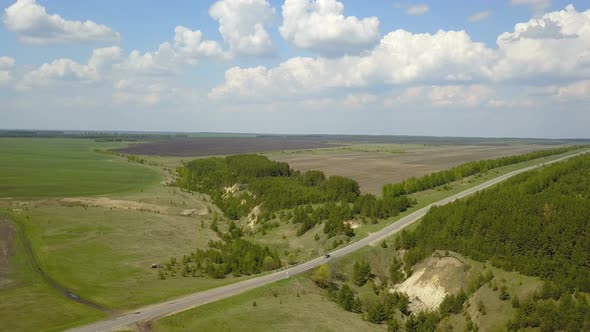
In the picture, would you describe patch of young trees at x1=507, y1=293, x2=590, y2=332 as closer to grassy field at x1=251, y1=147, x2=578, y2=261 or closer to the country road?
the country road

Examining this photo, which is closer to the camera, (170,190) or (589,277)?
(589,277)

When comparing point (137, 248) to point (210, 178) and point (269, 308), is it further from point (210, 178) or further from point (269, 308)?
point (210, 178)

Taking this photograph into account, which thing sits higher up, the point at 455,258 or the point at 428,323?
the point at 455,258

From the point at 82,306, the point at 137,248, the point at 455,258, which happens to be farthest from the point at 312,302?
the point at 137,248

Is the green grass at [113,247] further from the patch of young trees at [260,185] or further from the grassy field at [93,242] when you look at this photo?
the patch of young trees at [260,185]

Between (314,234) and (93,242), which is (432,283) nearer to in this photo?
(314,234)

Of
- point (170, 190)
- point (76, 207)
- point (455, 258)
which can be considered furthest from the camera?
point (170, 190)
